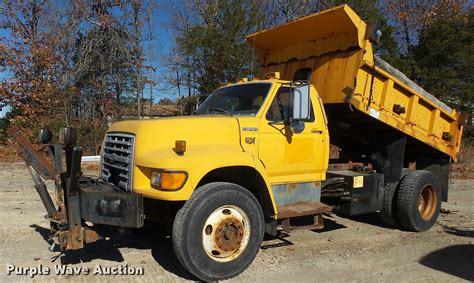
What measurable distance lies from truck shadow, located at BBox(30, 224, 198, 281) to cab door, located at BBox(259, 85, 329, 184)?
5.25 feet

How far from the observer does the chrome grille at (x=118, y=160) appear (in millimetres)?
5061

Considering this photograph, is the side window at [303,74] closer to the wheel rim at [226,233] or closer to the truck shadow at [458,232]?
Result: the wheel rim at [226,233]

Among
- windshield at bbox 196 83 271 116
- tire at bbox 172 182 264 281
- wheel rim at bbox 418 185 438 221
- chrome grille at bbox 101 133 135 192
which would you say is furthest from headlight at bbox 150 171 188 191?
wheel rim at bbox 418 185 438 221

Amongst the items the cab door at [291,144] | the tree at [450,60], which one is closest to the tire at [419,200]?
the cab door at [291,144]

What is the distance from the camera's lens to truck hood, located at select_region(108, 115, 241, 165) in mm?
4996

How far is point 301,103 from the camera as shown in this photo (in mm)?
5609

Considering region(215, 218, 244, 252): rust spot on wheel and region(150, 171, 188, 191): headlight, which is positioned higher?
region(150, 171, 188, 191): headlight

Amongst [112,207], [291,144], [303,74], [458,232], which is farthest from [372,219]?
[112,207]

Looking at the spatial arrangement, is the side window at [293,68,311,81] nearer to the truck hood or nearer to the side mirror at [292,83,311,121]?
the side mirror at [292,83,311,121]

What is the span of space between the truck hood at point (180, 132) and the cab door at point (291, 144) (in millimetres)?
466

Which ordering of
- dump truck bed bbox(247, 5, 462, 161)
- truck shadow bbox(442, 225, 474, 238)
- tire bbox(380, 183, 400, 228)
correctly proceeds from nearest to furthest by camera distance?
dump truck bed bbox(247, 5, 462, 161)
truck shadow bbox(442, 225, 474, 238)
tire bbox(380, 183, 400, 228)

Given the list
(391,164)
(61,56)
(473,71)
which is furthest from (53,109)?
(473,71)

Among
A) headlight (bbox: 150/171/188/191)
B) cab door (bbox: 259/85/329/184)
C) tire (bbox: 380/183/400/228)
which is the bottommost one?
tire (bbox: 380/183/400/228)

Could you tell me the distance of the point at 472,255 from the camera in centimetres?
605
